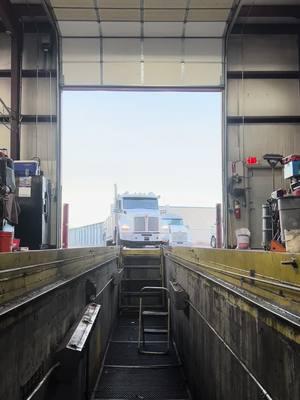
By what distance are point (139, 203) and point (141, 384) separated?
13106 mm

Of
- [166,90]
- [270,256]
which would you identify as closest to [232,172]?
[166,90]

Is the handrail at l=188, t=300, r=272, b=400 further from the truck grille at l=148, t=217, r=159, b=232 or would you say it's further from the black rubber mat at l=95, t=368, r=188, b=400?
the truck grille at l=148, t=217, r=159, b=232

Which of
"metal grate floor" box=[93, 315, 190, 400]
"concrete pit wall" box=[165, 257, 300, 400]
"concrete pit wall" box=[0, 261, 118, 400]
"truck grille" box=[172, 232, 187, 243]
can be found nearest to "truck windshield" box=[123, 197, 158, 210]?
"truck grille" box=[172, 232, 187, 243]

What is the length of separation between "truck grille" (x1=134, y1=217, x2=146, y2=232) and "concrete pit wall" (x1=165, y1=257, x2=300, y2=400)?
12134mm

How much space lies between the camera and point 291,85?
511 inches

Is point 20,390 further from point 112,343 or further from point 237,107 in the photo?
point 237,107

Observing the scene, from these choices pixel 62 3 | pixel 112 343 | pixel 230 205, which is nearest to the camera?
pixel 112 343

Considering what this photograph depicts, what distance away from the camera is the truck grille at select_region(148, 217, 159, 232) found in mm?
17984

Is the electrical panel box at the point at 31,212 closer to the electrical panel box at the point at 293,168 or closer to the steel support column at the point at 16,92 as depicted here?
the steel support column at the point at 16,92

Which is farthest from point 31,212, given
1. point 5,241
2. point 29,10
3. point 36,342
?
point 36,342

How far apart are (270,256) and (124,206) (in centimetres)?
1589

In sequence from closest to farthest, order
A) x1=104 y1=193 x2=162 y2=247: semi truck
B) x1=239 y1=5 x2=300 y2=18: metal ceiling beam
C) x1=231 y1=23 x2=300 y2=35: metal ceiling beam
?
x1=239 y1=5 x2=300 y2=18: metal ceiling beam < x1=231 y1=23 x2=300 y2=35: metal ceiling beam < x1=104 y1=193 x2=162 y2=247: semi truck

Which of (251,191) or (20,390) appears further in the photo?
(251,191)

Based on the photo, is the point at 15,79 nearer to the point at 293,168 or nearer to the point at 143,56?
the point at 143,56
